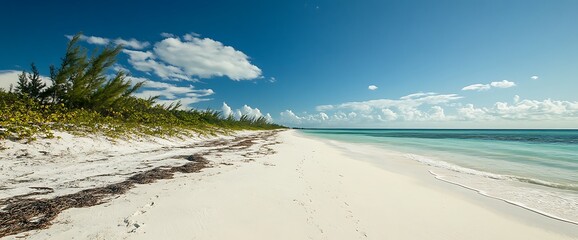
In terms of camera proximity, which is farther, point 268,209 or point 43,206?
point 268,209

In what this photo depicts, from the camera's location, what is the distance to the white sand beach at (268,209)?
3266mm

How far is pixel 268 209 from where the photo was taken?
420 cm

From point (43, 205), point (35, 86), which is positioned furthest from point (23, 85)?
point (43, 205)

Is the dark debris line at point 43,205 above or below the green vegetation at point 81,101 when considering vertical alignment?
below

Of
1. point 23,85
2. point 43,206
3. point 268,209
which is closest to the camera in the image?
point 43,206

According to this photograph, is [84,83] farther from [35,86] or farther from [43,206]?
[43,206]

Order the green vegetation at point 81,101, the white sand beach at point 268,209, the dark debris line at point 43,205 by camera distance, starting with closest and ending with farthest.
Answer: the dark debris line at point 43,205
the white sand beach at point 268,209
the green vegetation at point 81,101

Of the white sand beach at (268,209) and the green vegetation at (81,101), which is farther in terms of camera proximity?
the green vegetation at (81,101)

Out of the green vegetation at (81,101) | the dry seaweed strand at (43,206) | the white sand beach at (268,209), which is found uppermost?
the green vegetation at (81,101)

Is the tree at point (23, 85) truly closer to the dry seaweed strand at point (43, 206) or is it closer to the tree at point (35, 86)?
the tree at point (35, 86)

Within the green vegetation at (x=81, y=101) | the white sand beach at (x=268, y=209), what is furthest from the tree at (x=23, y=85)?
the white sand beach at (x=268, y=209)

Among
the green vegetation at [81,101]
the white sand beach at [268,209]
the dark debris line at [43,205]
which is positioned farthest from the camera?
the green vegetation at [81,101]

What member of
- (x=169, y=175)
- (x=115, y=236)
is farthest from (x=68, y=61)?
(x=115, y=236)

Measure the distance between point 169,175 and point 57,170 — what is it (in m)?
2.73
